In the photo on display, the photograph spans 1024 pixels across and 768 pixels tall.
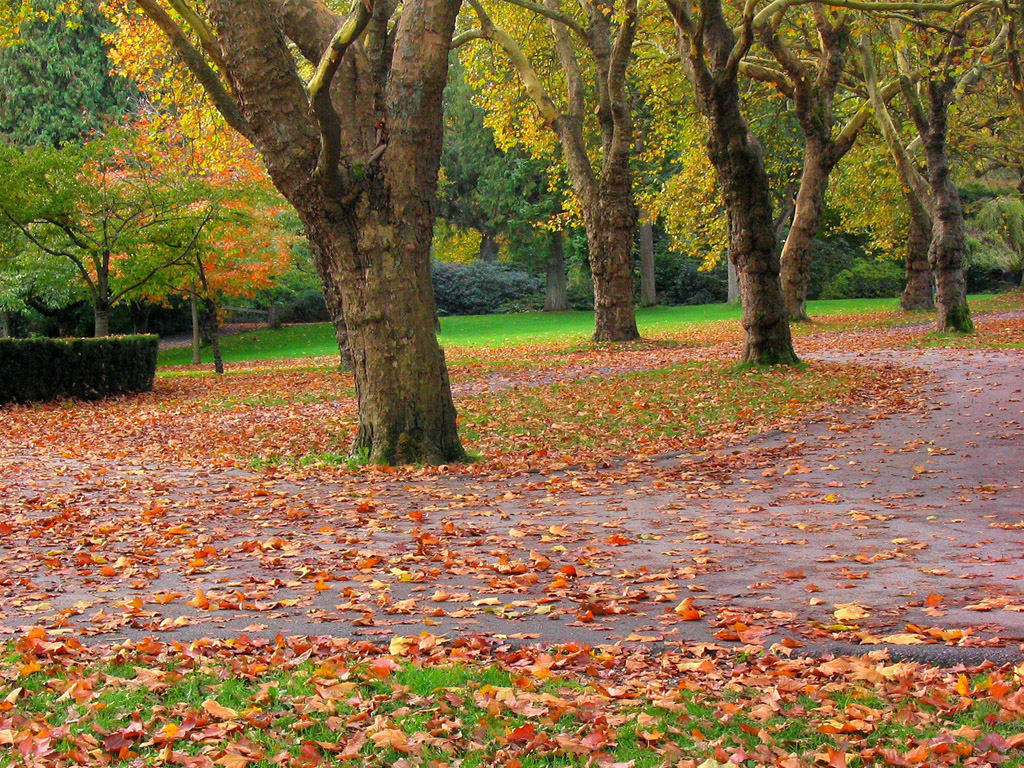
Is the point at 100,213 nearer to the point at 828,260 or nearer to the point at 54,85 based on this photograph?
the point at 54,85

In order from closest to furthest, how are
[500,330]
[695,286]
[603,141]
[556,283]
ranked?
[603,141] → [500,330] → [556,283] → [695,286]

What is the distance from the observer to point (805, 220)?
89.4 ft

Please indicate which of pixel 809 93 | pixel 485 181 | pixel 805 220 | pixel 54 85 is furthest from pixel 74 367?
pixel 485 181

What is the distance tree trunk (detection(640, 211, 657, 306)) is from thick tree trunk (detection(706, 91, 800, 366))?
1418 inches

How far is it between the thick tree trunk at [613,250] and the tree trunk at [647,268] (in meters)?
28.2

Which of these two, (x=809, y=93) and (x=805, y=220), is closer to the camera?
(x=809, y=93)

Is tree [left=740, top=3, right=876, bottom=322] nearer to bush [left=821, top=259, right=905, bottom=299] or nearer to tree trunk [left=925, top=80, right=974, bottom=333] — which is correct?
tree trunk [left=925, top=80, right=974, bottom=333]

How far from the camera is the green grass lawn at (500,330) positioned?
38.8 m

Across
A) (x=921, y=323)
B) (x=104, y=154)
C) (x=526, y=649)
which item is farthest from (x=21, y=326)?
(x=526, y=649)

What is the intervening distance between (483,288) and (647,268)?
9.35 metres

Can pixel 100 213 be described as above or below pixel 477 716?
above

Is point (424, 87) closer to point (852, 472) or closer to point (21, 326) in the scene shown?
point (852, 472)

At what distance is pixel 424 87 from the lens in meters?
10.9

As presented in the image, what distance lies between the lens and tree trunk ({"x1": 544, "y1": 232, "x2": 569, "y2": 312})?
55844 mm
